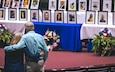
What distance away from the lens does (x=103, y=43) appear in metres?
9.49

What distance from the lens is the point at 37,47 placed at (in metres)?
4.80

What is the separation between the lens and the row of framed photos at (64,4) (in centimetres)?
1097

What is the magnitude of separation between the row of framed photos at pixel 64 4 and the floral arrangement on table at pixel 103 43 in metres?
1.46

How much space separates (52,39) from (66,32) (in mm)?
528

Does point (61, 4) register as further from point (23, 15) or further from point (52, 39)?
point (52, 39)

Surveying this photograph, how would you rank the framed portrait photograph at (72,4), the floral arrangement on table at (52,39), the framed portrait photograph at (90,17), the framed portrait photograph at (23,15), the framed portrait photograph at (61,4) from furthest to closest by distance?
the framed portrait photograph at (23,15) → the framed portrait photograph at (61,4) → the framed portrait photograph at (72,4) → the framed portrait photograph at (90,17) → the floral arrangement on table at (52,39)

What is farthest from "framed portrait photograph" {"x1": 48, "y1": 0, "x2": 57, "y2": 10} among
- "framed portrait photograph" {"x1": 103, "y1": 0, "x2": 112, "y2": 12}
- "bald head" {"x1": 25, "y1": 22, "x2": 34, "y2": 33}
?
"bald head" {"x1": 25, "y1": 22, "x2": 34, "y2": 33}

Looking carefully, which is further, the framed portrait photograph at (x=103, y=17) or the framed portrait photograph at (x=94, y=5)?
the framed portrait photograph at (x=94, y=5)

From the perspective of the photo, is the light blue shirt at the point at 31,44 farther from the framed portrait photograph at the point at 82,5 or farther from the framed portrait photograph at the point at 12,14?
the framed portrait photograph at the point at 12,14

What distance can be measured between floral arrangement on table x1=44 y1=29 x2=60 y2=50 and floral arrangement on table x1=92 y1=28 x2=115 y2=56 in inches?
51.8

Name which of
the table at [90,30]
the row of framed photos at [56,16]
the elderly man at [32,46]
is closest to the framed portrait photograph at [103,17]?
the row of framed photos at [56,16]

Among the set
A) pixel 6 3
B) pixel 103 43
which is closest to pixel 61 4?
pixel 6 3

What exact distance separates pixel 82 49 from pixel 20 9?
276 centimetres

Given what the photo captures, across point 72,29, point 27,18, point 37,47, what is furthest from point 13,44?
point 27,18
